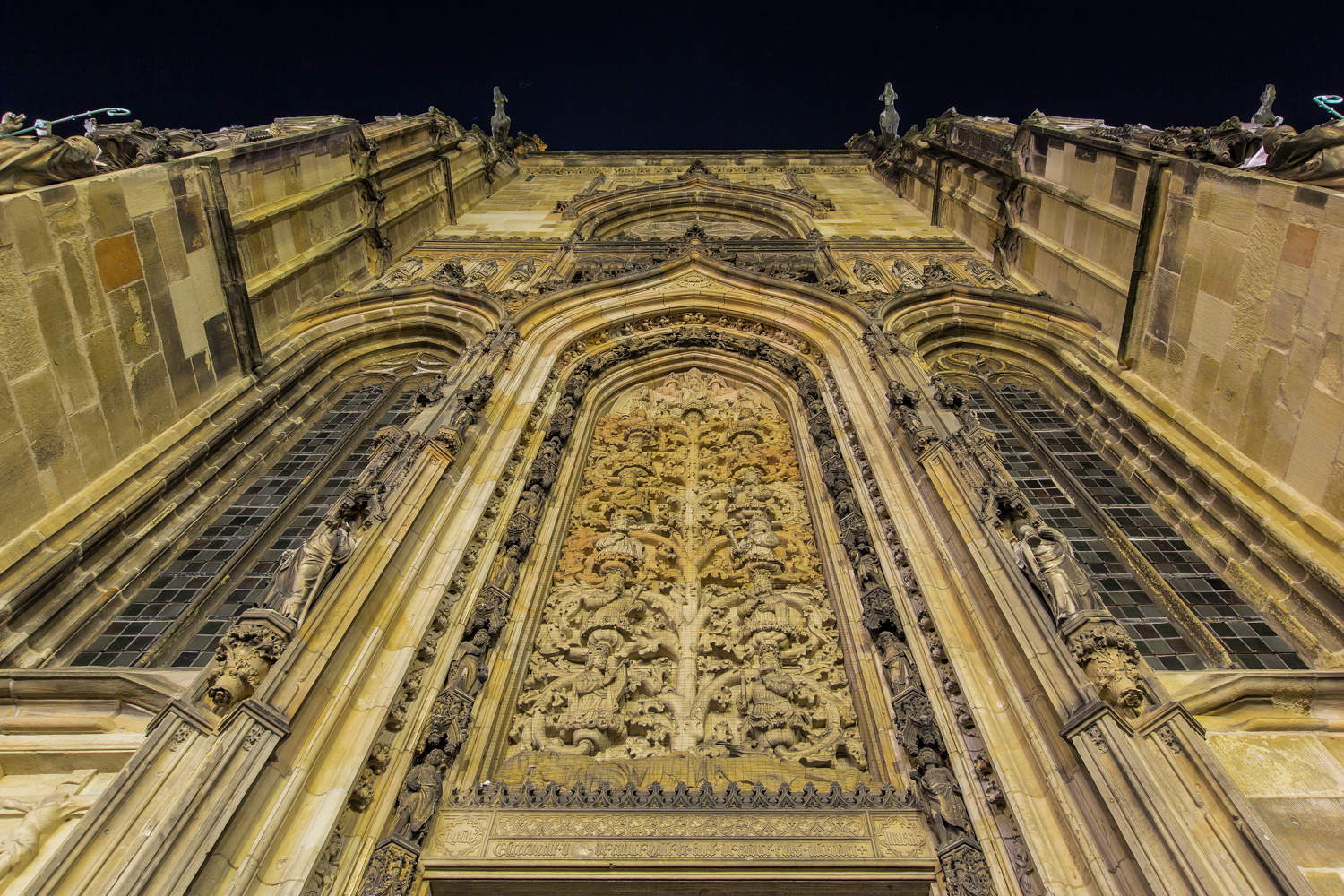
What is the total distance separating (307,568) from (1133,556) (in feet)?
26.3

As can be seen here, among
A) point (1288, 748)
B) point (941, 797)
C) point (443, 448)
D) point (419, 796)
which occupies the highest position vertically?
point (443, 448)

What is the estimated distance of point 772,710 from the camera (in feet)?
23.7

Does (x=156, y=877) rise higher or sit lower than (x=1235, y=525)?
higher

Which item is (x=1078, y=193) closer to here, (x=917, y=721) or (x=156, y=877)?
(x=917, y=721)

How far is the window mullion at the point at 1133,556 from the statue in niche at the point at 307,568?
7479 mm

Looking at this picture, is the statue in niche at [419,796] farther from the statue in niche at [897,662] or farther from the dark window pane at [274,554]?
the statue in niche at [897,662]

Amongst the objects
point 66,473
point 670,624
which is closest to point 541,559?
point 670,624

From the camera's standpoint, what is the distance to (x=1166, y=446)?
32.2 ft

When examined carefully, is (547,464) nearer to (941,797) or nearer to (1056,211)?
(941,797)

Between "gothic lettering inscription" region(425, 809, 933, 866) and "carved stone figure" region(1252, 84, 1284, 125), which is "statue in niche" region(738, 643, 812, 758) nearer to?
"gothic lettering inscription" region(425, 809, 933, 866)

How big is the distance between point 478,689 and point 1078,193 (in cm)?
1215

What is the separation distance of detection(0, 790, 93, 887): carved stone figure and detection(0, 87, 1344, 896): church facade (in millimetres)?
25

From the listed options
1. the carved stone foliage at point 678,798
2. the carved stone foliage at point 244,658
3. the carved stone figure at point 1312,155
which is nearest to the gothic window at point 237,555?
the carved stone foliage at point 244,658

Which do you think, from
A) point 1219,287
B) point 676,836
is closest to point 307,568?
point 676,836
